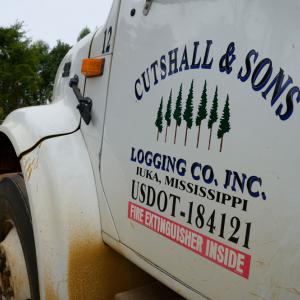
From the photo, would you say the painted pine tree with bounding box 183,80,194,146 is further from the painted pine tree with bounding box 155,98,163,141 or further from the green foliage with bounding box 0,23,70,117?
the green foliage with bounding box 0,23,70,117

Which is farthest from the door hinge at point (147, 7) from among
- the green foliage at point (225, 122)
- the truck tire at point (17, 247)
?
the truck tire at point (17, 247)

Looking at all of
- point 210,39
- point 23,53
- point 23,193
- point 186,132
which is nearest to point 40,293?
point 23,193

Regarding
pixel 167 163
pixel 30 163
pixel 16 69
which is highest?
pixel 16 69

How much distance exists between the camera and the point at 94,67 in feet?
6.02

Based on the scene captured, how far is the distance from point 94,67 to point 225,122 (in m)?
0.86

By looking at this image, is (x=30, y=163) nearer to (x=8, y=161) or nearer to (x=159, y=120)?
(x=159, y=120)

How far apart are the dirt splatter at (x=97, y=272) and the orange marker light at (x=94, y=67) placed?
0.74 meters

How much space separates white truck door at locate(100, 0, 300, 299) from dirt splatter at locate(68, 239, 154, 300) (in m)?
0.17

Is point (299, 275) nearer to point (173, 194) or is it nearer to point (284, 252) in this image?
point (284, 252)

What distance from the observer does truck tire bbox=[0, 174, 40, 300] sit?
1.86 metres

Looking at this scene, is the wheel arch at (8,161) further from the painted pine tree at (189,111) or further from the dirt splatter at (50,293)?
the painted pine tree at (189,111)

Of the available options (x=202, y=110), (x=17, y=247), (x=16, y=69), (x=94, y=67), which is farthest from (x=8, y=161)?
(x=16, y=69)

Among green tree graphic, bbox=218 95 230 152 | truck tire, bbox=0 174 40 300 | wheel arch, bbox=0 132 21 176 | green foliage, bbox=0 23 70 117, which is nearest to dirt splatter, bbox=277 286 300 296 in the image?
green tree graphic, bbox=218 95 230 152

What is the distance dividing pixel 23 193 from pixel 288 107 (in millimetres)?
1452
